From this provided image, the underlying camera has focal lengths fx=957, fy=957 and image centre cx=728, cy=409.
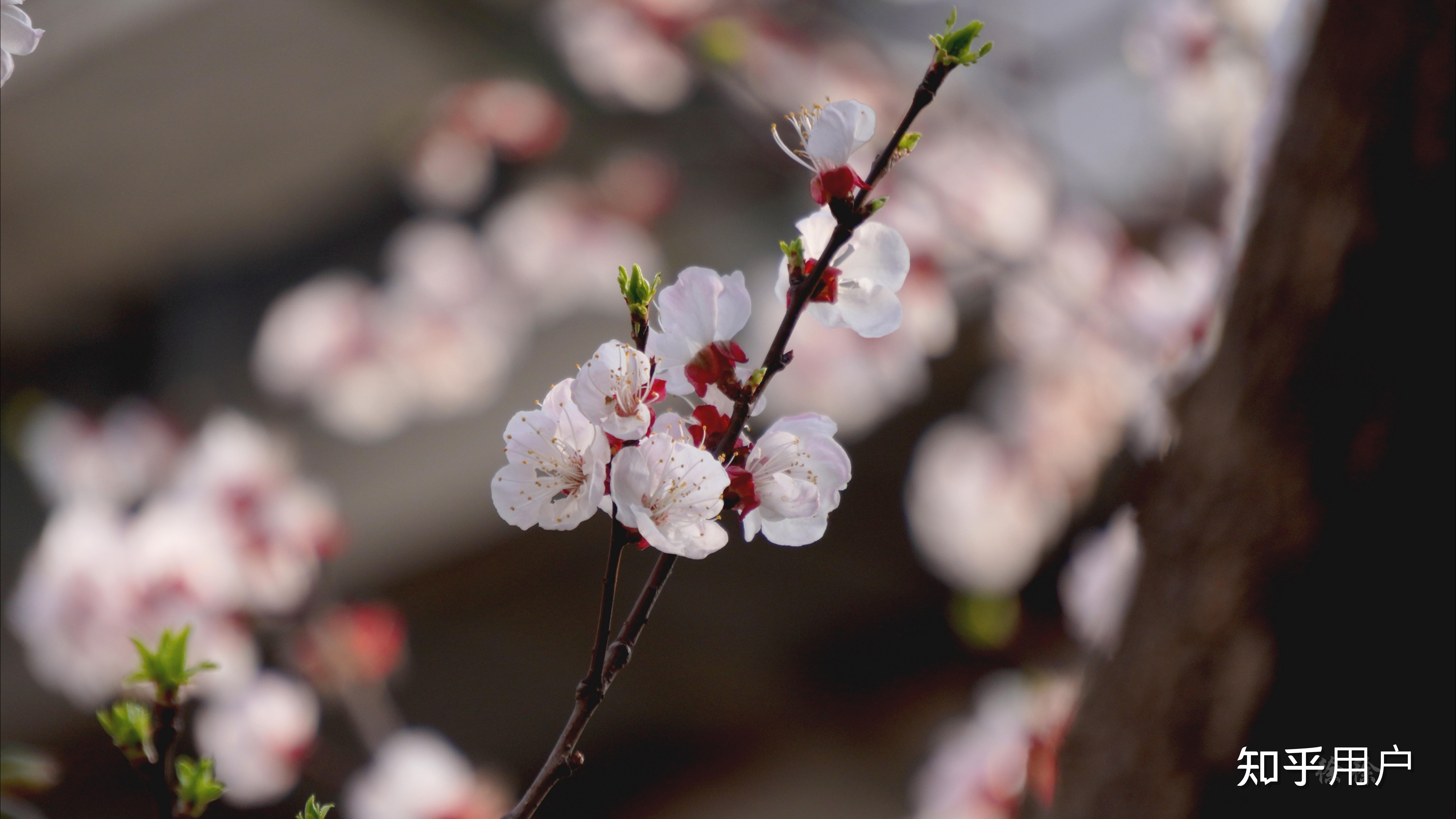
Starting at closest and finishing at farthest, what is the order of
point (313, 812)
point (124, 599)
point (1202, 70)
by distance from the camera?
point (313, 812) < point (124, 599) < point (1202, 70)

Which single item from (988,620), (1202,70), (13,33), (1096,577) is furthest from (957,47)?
(1202,70)

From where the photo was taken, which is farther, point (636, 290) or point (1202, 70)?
point (1202, 70)

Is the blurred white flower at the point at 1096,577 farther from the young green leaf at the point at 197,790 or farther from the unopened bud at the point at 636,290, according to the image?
the young green leaf at the point at 197,790

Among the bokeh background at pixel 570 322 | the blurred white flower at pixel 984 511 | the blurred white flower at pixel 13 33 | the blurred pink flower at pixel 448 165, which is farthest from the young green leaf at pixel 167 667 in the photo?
the blurred pink flower at pixel 448 165

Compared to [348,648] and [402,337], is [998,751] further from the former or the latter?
[402,337]

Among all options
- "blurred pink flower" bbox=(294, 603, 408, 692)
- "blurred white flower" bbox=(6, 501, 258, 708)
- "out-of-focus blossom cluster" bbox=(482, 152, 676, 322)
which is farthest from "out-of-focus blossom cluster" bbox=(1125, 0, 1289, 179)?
"blurred white flower" bbox=(6, 501, 258, 708)
